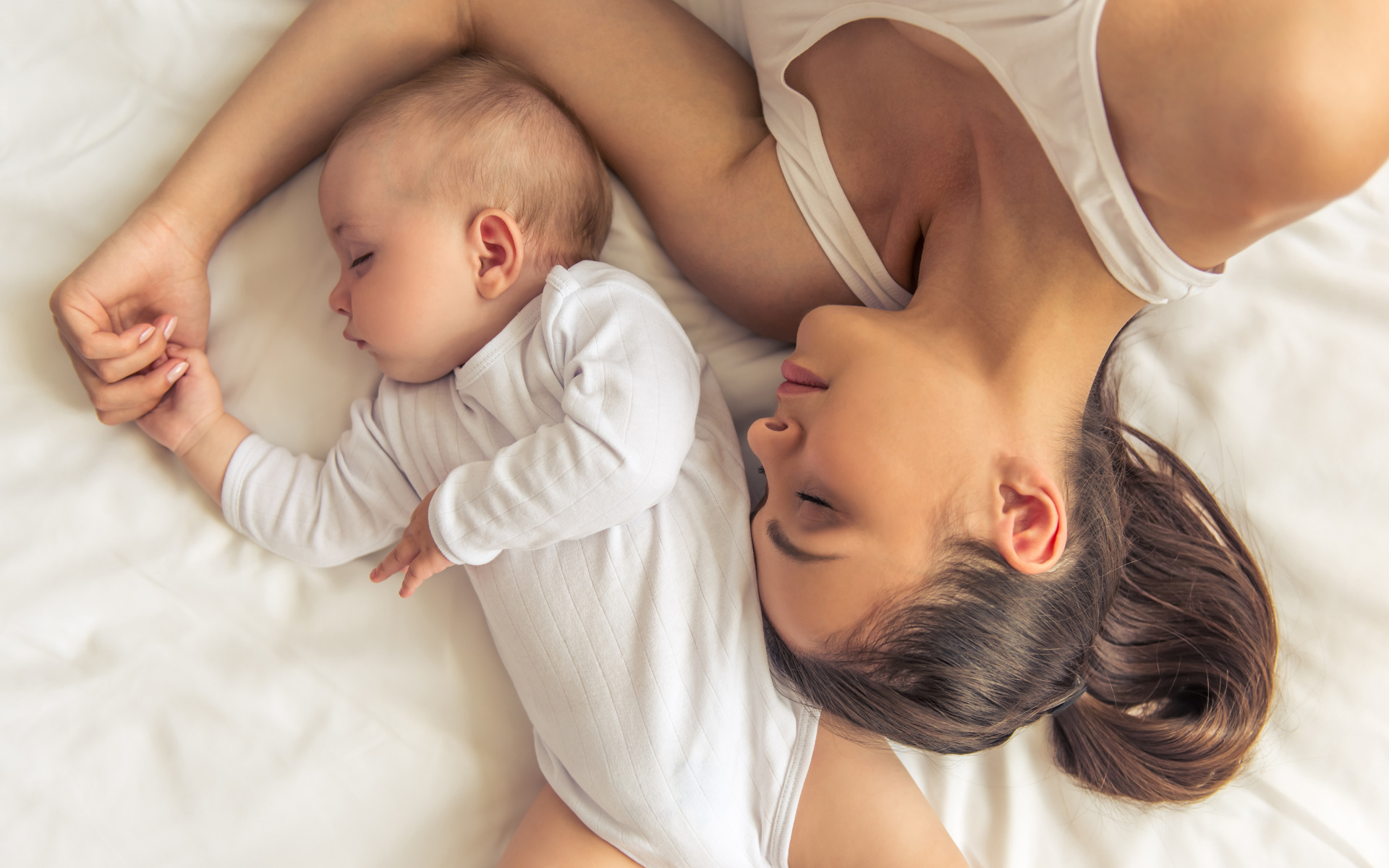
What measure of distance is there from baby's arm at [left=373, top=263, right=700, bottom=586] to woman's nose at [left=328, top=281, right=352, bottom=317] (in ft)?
0.93

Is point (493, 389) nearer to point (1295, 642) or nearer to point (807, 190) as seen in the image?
point (807, 190)

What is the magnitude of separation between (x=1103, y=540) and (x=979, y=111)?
1.60ft

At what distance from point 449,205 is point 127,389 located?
1.55ft

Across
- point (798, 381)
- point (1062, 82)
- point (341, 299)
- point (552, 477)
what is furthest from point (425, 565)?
point (1062, 82)

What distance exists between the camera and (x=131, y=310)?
108 centimetres

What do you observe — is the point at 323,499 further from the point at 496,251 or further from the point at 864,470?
the point at 864,470

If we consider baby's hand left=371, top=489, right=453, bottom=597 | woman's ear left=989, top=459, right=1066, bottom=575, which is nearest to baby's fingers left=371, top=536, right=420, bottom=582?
baby's hand left=371, top=489, right=453, bottom=597

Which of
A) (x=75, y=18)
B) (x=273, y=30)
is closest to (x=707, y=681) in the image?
(x=273, y=30)

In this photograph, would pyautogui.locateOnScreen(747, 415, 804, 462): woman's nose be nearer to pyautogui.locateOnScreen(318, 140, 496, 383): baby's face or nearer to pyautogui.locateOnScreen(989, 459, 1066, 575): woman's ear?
pyautogui.locateOnScreen(989, 459, 1066, 575): woman's ear

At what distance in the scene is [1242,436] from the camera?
1157 millimetres

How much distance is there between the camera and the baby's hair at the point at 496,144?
1005 millimetres

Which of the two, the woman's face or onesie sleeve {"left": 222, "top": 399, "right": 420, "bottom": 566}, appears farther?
onesie sleeve {"left": 222, "top": 399, "right": 420, "bottom": 566}

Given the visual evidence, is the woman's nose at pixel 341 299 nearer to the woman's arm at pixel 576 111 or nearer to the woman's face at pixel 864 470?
the woman's arm at pixel 576 111

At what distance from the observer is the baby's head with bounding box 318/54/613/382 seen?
1008 millimetres
